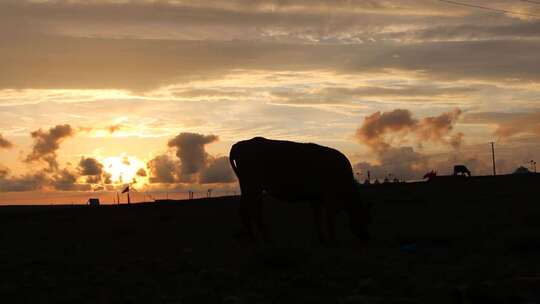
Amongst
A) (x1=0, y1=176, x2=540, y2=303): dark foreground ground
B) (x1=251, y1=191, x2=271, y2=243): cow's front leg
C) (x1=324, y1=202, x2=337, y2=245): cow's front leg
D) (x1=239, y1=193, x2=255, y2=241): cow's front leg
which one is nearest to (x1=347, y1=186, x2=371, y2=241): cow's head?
(x1=0, y1=176, x2=540, y2=303): dark foreground ground

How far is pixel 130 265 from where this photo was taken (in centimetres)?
1772

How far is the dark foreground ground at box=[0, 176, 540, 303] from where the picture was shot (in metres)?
12.9

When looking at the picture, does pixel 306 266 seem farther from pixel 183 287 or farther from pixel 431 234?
pixel 431 234

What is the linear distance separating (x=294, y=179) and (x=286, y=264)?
6.46 meters

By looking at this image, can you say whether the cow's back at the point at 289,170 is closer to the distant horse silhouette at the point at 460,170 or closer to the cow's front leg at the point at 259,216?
the cow's front leg at the point at 259,216

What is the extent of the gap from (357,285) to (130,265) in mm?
6586

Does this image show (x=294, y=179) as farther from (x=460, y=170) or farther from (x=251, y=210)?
(x=460, y=170)

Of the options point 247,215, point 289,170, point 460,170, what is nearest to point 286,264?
point 247,215

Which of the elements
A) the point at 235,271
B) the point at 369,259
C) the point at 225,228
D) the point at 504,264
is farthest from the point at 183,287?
the point at 225,228

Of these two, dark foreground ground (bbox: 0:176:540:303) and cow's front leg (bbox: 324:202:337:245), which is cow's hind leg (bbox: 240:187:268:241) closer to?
dark foreground ground (bbox: 0:176:540:303)

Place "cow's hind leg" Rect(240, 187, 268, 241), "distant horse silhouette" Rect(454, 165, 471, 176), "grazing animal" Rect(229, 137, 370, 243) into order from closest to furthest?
1. "cow's hind leg" Rect(240, 187, 268, 241)
2. "grazing animal" Rect(229, 137, 370, 243)
3. "distant horse silhouette" Rect(454, 165, 471, 176)

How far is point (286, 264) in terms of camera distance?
1620cm

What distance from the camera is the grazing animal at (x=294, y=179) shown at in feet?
73.3

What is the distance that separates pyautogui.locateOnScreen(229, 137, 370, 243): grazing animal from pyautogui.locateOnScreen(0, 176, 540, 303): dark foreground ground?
3.88 ft
